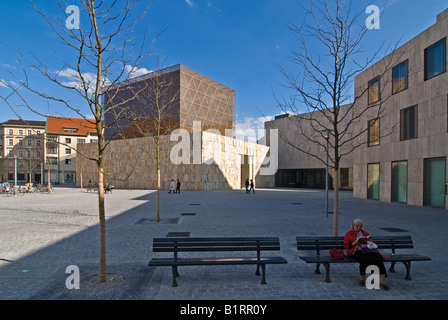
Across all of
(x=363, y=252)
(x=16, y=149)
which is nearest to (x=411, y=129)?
(x=363, y=252)

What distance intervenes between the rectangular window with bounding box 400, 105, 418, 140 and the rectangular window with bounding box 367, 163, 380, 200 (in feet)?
12.2

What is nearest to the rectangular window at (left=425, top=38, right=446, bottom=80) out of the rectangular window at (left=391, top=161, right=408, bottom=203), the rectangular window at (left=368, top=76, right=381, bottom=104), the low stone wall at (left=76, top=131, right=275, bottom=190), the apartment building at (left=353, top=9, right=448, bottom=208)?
the apartment building at (left=353, top=9, right=448, bottom=208)

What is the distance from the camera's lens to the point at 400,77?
19.0 meters

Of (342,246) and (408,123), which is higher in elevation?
(408,123)

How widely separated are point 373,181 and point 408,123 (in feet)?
19.1

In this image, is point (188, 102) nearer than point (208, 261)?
No

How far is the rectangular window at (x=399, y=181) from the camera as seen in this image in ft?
61.3

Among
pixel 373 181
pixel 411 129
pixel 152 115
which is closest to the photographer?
pixel 411 129

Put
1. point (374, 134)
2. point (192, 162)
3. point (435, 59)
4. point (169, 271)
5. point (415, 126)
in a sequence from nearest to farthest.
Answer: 1. point (169, 271)
2. point (435, 59)
3. point (415, 126)
4. point (374, 134)
5. point (192, 162)

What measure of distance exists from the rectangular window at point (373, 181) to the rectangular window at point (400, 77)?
5995mm

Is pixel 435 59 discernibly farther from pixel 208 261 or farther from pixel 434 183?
pixel 208 261

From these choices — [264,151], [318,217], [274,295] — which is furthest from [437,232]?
[264,151]

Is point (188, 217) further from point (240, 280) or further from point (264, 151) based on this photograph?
point (264, 151)

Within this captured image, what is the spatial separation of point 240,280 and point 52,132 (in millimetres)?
77064
